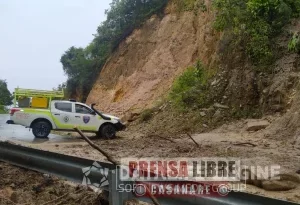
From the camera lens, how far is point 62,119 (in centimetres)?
1628

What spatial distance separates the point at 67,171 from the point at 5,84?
3007 inches

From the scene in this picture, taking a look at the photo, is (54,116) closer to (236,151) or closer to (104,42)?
(236,151)

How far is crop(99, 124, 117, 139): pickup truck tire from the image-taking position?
53.9 ft

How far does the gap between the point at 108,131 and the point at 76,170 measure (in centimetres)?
1254

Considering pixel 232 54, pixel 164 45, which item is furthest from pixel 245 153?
pixel 164 45

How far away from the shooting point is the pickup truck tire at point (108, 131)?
1642 centimetres

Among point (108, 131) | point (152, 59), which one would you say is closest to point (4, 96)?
point (152, 59)

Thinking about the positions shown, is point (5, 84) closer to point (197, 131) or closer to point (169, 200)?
point (197, 131)

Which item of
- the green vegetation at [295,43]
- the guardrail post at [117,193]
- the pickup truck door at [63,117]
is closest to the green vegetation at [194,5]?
the green vegetation at [295,43]

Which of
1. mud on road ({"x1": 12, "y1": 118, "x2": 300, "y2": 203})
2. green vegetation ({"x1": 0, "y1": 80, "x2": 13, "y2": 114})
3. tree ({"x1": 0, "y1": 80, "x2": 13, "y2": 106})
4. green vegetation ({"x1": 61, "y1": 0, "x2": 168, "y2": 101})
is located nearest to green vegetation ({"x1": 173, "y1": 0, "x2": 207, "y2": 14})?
green vegetation ({"x1": 61, "y1": 0, "x2": 168, "y2": 101})

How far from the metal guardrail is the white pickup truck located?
1102 cm

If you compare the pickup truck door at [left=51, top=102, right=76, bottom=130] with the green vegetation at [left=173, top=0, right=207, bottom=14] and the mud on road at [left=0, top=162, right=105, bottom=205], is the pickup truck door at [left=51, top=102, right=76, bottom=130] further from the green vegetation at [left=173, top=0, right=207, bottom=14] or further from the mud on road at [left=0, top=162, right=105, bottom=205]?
the mud on road at [left=0, top=162, right=105, bottom=205]

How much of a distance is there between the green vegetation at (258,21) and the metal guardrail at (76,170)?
13.7m

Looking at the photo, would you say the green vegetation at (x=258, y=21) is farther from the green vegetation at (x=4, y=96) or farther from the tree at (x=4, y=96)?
the tree at (x=4, y=96)
